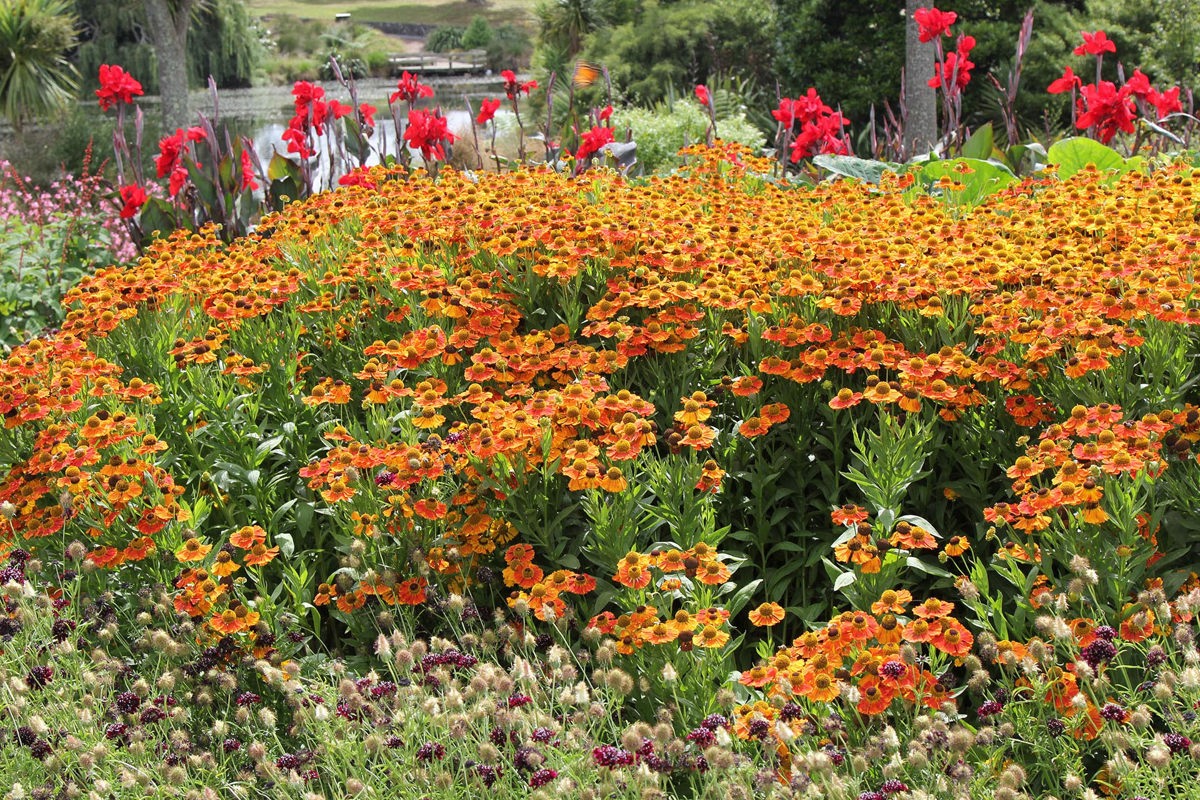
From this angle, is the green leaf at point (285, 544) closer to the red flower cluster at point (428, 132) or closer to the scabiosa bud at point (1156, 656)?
the scabiosa bud at point (1156, 656)

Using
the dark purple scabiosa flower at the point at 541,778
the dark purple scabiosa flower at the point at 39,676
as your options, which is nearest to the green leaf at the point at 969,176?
the dark purple scabiosa flower at the point at 541,778

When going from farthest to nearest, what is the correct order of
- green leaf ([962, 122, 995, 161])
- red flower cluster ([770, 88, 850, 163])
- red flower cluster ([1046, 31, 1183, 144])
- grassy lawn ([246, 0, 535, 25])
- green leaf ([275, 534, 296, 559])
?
grassy lawn ([246, 0, 535, 25]) < green leaf ([962, 122, 995, 161]) < red flower cluster ([770, 88, 850, 163]) < red flower cluster ([1046, 31, 1183, 144]) < green leaf ([275, 534, 296, 559])

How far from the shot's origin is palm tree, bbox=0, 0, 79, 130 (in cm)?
1972

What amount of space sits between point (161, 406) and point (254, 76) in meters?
35.6

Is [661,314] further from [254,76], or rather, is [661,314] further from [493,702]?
[254,76]

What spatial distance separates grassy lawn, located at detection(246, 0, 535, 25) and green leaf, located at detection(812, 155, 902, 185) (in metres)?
92.4

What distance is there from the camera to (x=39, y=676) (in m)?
2.50

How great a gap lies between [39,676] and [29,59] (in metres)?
20.6

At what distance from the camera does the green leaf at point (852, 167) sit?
Answer: 222 inches

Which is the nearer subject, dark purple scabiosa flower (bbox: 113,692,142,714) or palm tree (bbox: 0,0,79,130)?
dark purple scabiosa flower (bbox: 113,692,142,714)

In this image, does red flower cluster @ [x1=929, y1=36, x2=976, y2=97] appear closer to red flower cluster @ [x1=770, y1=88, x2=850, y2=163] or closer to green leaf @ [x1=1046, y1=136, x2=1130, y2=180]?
red flower cluster @ [x1=770, y1=88, x2=850, y2=163]

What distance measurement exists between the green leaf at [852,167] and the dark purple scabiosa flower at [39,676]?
4268 millimetres

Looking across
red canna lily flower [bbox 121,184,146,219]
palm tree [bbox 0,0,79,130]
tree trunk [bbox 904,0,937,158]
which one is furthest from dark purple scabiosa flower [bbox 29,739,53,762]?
palm tree [bbox 0,0,79,130]

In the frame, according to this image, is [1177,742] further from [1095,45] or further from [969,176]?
[1095,45]
